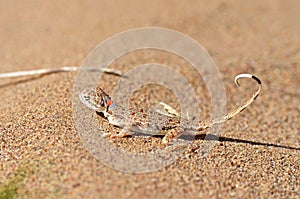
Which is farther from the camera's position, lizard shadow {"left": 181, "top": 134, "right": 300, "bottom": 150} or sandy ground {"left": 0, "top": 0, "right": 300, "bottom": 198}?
lizard shadow {"left": 181, "top": 134, "right": 300, "bottom": 150}

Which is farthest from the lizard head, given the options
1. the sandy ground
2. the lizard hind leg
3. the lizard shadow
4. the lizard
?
the lizard shadow

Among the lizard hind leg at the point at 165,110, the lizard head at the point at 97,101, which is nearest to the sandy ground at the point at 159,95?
the lizard head at the point at 97,101

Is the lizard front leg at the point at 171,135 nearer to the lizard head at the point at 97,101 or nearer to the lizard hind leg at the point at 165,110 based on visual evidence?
the lizard hind leg at the point at 165,110

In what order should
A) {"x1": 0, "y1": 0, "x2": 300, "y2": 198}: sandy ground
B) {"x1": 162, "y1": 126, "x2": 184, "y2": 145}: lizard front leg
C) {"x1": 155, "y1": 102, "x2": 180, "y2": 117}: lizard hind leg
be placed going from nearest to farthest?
{"x1": 0, "y1": 0, "x2": 300, "y2": 198}: sandy ground
{"x1": 162, "y1": 126, "x2": 184, "y2": 145}: lizard front leg
{"x1": 155, "y1": 102, "x2": 180, "y2": 117}: lizard hind leg

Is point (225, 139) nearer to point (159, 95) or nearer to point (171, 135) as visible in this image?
point (171, 135)

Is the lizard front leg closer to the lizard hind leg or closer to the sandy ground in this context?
the sandy ground

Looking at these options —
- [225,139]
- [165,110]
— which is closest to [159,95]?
[165,110]

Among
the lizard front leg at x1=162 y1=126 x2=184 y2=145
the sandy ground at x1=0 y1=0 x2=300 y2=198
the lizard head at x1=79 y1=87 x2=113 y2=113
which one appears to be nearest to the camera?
the sandy ground at x1=0 y1=0 x2=300 y2=198
